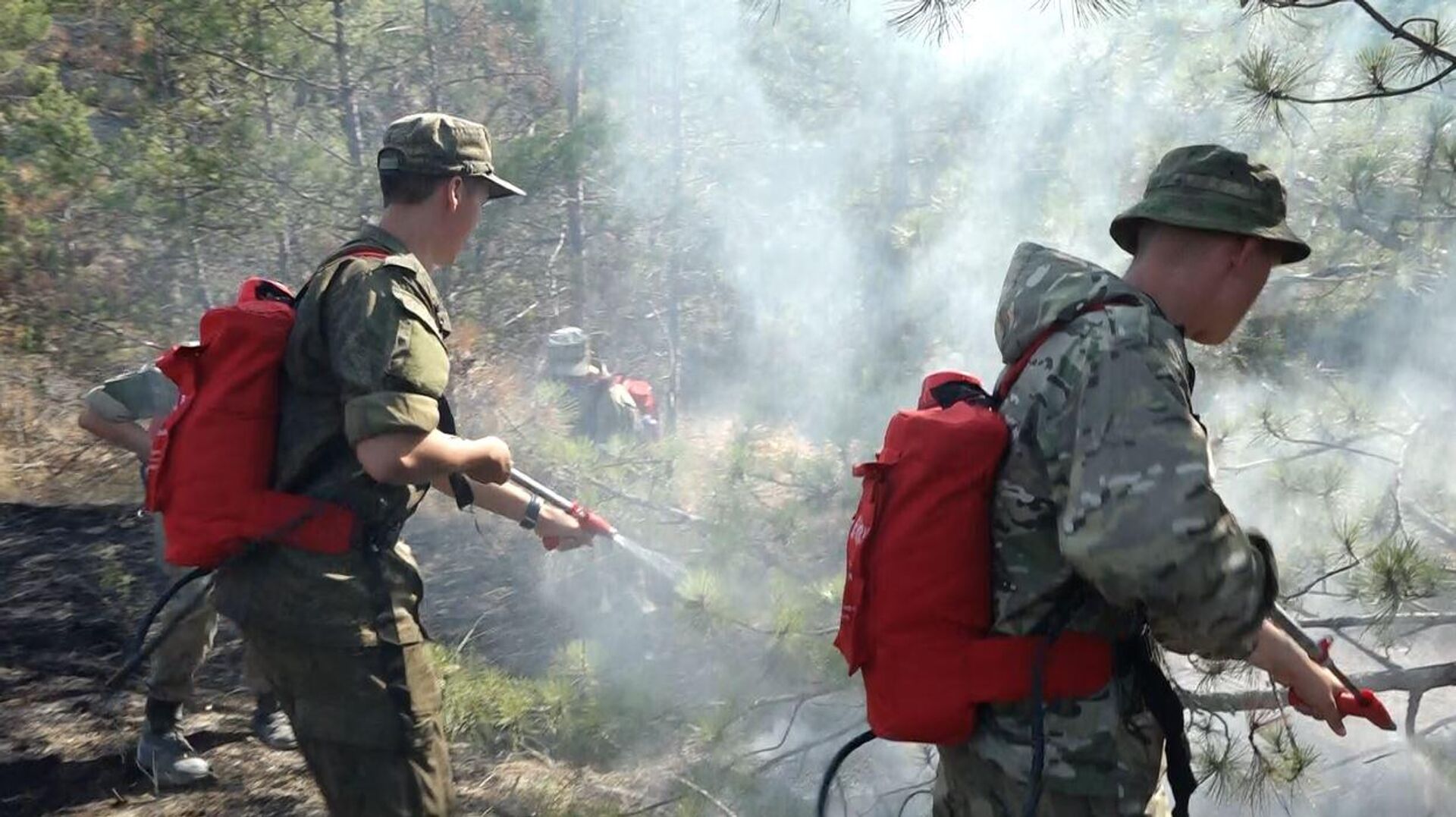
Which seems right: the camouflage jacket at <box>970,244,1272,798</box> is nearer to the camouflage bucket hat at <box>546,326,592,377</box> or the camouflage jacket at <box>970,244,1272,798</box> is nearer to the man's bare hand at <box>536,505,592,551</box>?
the man's bare hand at <box>536,505,592,551</box>

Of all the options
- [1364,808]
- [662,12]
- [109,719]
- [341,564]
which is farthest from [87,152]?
[1364,808]

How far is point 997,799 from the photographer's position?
1855 millimetres

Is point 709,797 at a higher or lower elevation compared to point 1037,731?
lower

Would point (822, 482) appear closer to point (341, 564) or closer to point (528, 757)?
point (528, 757)

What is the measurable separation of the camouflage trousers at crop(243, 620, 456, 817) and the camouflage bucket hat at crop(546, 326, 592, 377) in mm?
5162

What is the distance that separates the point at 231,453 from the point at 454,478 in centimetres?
47

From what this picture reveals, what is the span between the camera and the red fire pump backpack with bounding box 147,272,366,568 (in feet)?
7.73

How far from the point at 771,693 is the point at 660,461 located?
6.40 feet

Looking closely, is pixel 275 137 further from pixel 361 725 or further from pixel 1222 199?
pixel 1222 199

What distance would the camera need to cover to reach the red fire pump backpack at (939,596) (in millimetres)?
1749

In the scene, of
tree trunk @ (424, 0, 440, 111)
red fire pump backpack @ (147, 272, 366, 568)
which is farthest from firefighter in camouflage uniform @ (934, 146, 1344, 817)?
tree trunk @ (424, 0, 440, 111)

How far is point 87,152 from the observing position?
6859mm

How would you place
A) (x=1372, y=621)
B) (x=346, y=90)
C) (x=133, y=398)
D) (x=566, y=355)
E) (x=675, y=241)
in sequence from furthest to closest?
(x=675, y=241) < (x=566, y=355) < (x=346, y=90) < (x=133, y=398) < (x=1372, y=621)

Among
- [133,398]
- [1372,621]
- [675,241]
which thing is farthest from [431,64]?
[1372,621]
